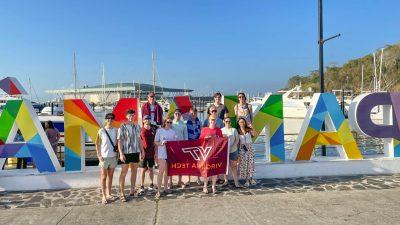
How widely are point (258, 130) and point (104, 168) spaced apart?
436 cm

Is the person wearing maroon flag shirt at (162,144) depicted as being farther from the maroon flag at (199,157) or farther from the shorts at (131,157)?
the shorts at (131,157)

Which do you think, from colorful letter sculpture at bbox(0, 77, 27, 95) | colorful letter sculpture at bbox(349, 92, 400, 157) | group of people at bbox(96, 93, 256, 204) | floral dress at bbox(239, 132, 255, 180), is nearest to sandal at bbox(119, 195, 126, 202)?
group of people at bbox(96, 93, 256, 204)

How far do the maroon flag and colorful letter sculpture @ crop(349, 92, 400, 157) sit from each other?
12.9ft

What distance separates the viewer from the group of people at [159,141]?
7621 millimetres

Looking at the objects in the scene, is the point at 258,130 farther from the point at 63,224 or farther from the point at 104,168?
the point at 63,224

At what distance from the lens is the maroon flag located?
8.39 meters

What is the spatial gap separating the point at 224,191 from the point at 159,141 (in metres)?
1.86

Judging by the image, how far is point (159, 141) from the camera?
802 centimetres

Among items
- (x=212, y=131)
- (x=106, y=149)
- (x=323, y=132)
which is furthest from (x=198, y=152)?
(x=323, y=132)

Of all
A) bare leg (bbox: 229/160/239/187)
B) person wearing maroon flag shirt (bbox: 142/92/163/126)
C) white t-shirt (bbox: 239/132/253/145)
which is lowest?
bare leg (bbox: 229/160/239/187)

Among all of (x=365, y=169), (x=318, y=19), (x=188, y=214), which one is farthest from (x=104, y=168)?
(x=318, y=19)

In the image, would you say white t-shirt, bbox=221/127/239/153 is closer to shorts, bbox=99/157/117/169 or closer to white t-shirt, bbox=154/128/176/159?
white t-shirt, bbox=154/128/176/159

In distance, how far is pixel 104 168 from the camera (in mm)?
7590

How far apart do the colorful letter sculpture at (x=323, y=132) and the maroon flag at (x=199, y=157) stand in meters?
2.70
